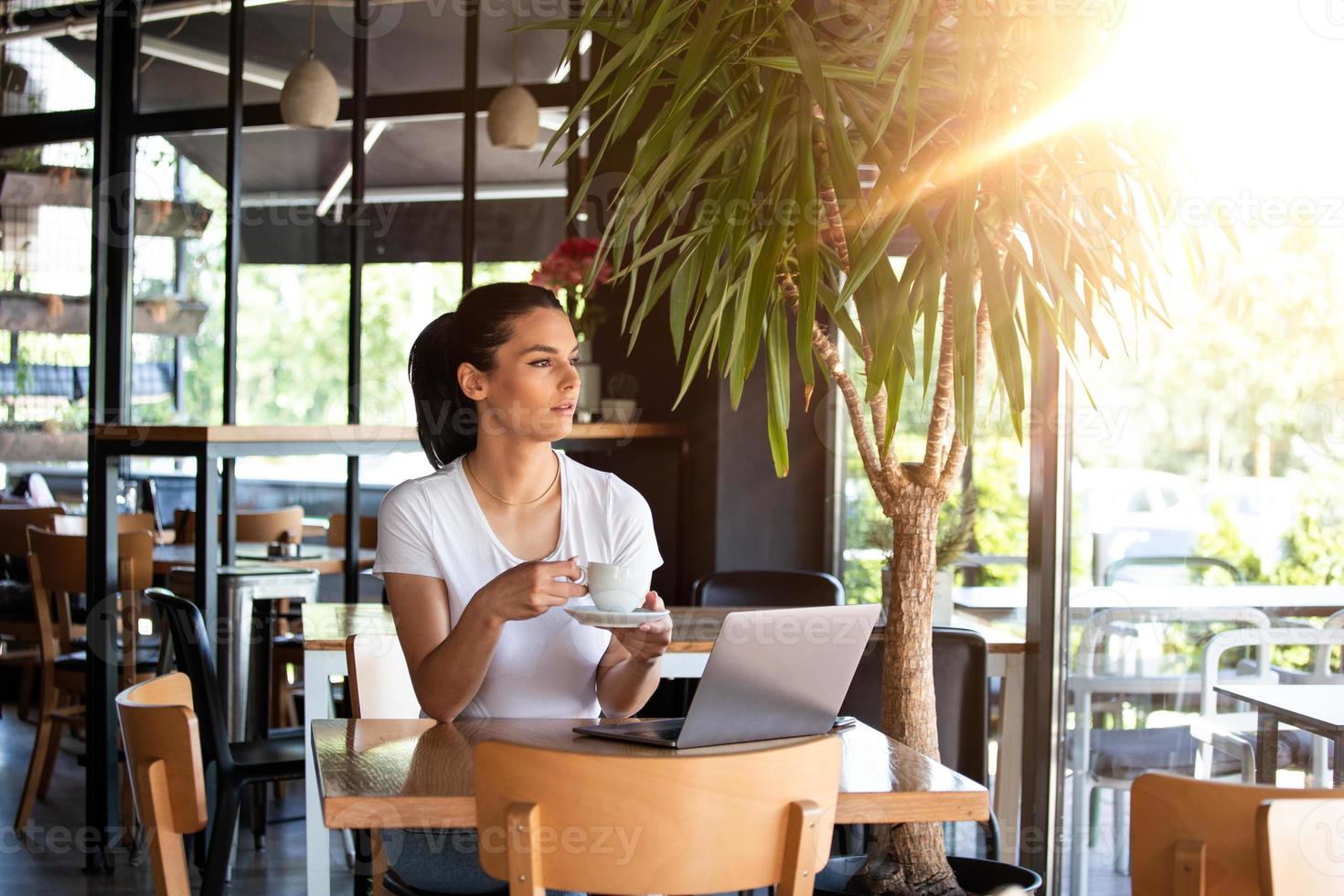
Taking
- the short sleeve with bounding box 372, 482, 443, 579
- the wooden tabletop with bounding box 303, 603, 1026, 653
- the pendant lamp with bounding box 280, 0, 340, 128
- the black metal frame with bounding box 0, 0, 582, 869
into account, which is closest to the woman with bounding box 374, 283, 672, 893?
the short sleeve with bounding box 372, 482, 443, 579

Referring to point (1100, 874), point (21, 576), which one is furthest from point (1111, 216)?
point (21, 576)

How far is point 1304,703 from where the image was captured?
8.70ft

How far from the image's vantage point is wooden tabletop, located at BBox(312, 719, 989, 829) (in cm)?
163

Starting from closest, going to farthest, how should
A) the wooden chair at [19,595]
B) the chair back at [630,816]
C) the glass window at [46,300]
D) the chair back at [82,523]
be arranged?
the chair back at [630,816], the wooden chair at [19,595], the chair back at [82,523], the glass window at [46,300]

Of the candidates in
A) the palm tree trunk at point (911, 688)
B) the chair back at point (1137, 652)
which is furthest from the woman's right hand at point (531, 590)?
the chair back at point (1137, 652)

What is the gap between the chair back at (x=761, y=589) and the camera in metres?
3.81

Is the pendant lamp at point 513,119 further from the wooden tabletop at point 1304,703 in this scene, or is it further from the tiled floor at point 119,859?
the wooden tabletop at point 1304,703

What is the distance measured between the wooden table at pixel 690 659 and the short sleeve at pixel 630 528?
0.79m

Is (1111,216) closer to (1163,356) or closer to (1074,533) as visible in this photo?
(1163,356)

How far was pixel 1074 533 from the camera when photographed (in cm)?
Answer: 340

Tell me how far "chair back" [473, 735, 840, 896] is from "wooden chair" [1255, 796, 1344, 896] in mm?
526

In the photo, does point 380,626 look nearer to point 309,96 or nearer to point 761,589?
point 761,589

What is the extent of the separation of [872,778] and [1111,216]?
3.81ft

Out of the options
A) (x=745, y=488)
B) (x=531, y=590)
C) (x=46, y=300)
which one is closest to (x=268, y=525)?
(x=46, y=300)
